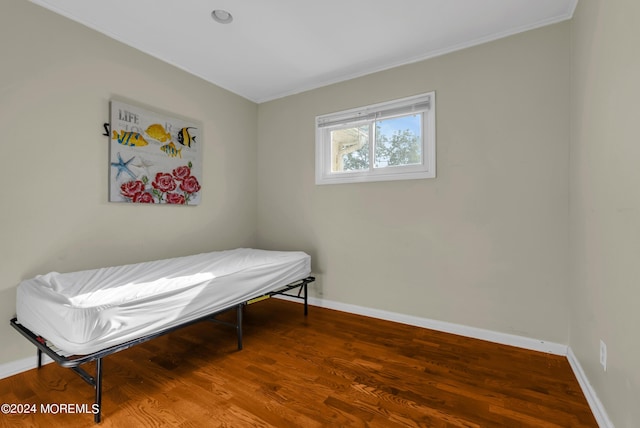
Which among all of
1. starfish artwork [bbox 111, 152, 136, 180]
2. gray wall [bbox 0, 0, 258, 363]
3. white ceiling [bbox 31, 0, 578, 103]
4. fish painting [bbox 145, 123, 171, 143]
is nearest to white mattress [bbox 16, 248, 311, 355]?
gray wall [bbox 0, 0, 258, 363]

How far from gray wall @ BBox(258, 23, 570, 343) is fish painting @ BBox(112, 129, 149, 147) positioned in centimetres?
174

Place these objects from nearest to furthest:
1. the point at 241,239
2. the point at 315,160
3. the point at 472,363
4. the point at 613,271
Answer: the point at 613,271
the point at 472,363
the point at 315,160
the point at 241,239

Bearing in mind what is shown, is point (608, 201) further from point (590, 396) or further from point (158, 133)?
point (158, 133)

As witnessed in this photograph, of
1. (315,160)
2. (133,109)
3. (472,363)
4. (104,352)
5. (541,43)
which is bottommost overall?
(472,363)

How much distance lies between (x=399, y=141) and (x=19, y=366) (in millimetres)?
3342

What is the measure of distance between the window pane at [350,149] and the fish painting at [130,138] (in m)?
1.85

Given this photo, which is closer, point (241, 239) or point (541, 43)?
point (541, 43)

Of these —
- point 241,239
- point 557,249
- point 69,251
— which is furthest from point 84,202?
point 557,249

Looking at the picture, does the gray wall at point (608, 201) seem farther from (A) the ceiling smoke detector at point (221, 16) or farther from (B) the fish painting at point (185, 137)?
(B) the fish painting at point (185, 137)

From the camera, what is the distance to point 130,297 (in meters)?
1.58

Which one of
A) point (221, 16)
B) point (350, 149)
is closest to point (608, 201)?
point (350, 149)

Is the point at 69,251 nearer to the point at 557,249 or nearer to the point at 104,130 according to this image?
the point at 104,130

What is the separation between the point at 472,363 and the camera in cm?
205

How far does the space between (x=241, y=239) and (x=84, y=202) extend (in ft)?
5.41
